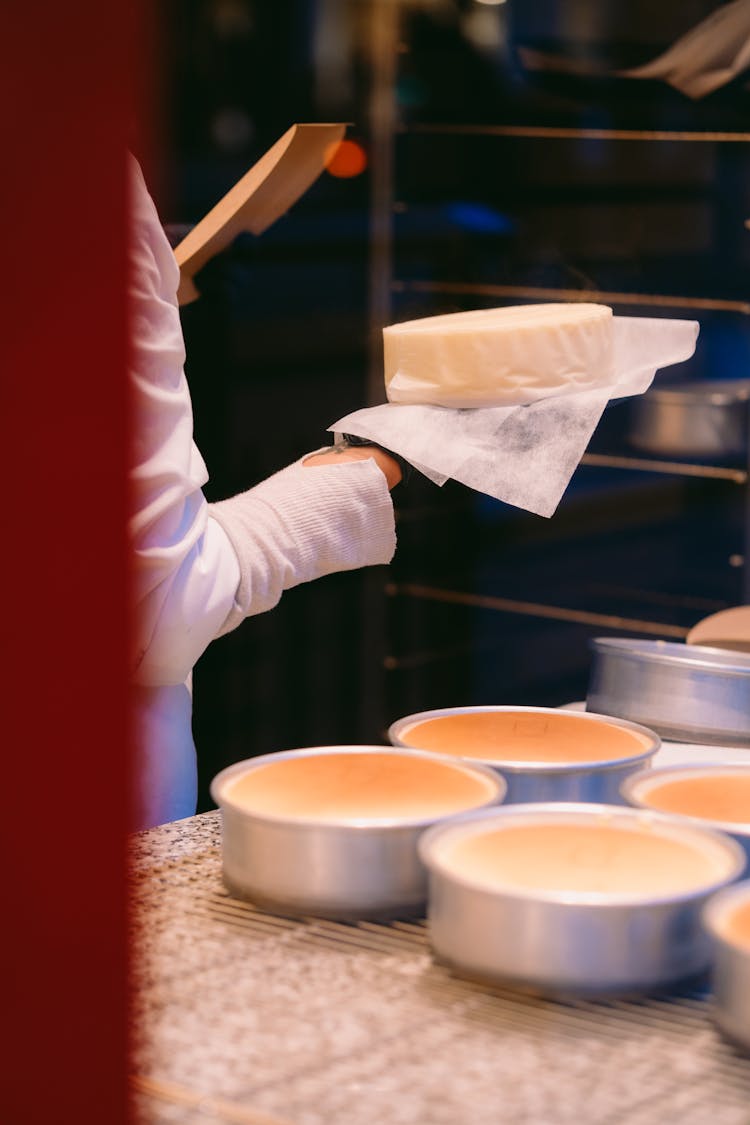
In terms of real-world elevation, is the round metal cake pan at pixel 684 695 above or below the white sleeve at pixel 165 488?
below

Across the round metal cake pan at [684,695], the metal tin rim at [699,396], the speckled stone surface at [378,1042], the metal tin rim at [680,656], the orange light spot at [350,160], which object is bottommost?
the speckled stone surface at [378,1042]

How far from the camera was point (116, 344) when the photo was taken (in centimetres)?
52

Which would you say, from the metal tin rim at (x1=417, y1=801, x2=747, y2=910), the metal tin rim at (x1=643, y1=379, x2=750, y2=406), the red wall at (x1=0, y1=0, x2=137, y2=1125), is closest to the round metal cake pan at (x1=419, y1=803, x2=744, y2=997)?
the metal tin rim at (x1=417, y1=801, x2=747, y2=910)

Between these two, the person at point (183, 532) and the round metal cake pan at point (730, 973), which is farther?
the person at point (183, 532)

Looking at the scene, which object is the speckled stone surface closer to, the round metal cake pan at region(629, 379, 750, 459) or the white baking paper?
the white baking paper

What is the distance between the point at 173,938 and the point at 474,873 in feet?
0.66

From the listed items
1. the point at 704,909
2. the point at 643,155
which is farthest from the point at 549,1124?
the point at 643,155

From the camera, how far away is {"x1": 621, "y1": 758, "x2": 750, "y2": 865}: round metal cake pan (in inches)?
37.7

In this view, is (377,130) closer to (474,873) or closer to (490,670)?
(490,670)

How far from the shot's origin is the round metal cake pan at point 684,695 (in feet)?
4.79

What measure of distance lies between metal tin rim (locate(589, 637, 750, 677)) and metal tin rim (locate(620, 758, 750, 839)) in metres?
0.32

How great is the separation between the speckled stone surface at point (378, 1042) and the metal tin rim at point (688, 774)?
14 centimetres

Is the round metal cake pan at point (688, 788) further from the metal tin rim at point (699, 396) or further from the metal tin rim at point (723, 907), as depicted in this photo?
the metal tin rim at point (699, 396)

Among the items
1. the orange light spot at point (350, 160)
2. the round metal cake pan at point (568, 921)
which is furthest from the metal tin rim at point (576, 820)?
the orange light spot at point (350, 160)
